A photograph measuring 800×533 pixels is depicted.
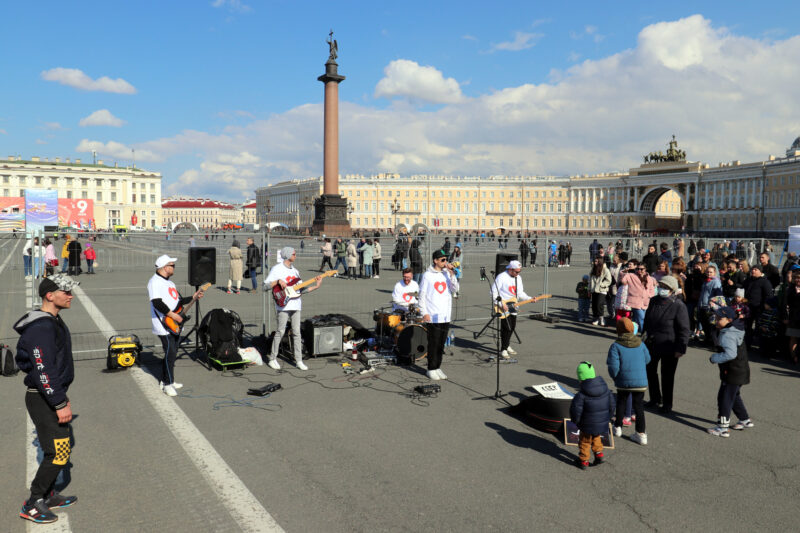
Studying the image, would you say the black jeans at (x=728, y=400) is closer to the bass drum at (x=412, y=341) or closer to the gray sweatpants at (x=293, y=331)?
the bass drum at (x=412, y=341)

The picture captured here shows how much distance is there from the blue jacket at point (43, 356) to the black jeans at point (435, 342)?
16.7 ft

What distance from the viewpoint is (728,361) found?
6059 millimetres

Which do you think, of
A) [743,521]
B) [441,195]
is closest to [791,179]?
[441,195]

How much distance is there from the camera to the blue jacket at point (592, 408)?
5.19 m

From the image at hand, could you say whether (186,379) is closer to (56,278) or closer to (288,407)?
(288,407)

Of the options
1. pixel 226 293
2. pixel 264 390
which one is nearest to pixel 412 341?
pixel 264 390

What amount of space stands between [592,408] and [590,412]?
1.6 inches

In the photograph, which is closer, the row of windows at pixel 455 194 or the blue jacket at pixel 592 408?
the blue jacket at pixel 592 408

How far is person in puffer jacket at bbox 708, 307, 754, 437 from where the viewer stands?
19.7 feet

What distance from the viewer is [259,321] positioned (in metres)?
12.8

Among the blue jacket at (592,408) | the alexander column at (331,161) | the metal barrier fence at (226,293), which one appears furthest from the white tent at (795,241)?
the alexander column at (331,161)

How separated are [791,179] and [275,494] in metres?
104

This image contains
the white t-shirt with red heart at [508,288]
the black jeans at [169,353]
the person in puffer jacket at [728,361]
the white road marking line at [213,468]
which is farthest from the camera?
the white t-shirt with red heart at [508,288]

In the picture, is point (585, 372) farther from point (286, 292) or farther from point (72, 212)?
point (72, 212)
